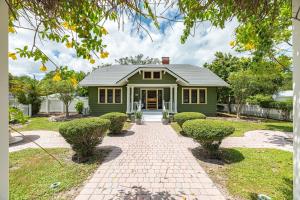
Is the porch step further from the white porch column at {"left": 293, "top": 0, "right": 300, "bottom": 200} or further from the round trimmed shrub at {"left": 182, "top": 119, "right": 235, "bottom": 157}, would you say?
the white porch column at {"left": 293, "top": 0, "right": 300, "bottom": 200}

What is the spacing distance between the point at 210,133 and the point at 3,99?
16.3 ft

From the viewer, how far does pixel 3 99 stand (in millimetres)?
1167

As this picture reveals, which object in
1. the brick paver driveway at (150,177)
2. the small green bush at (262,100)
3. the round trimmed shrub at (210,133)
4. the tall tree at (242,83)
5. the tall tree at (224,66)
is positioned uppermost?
the tall tree at (224,66)

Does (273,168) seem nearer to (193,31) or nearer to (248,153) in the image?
(248,153)

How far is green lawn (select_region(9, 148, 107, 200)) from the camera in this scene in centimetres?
352

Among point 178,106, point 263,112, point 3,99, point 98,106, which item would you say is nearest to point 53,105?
point 98,106

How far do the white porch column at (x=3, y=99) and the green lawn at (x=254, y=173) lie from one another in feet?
12.3

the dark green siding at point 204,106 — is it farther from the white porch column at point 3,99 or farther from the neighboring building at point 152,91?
the white porch column at point 3,99

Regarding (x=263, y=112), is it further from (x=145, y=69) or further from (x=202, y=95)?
(x=145, y=69)

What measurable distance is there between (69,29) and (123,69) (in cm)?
1936

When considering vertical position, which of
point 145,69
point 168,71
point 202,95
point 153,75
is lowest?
point 202,95

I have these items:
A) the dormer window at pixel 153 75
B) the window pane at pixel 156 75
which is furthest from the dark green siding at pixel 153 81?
the window pane at pixel 156 75

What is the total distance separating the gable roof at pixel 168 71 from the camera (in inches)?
630

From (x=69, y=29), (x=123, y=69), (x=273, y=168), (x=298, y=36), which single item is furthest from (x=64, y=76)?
(x=123, y=69)
